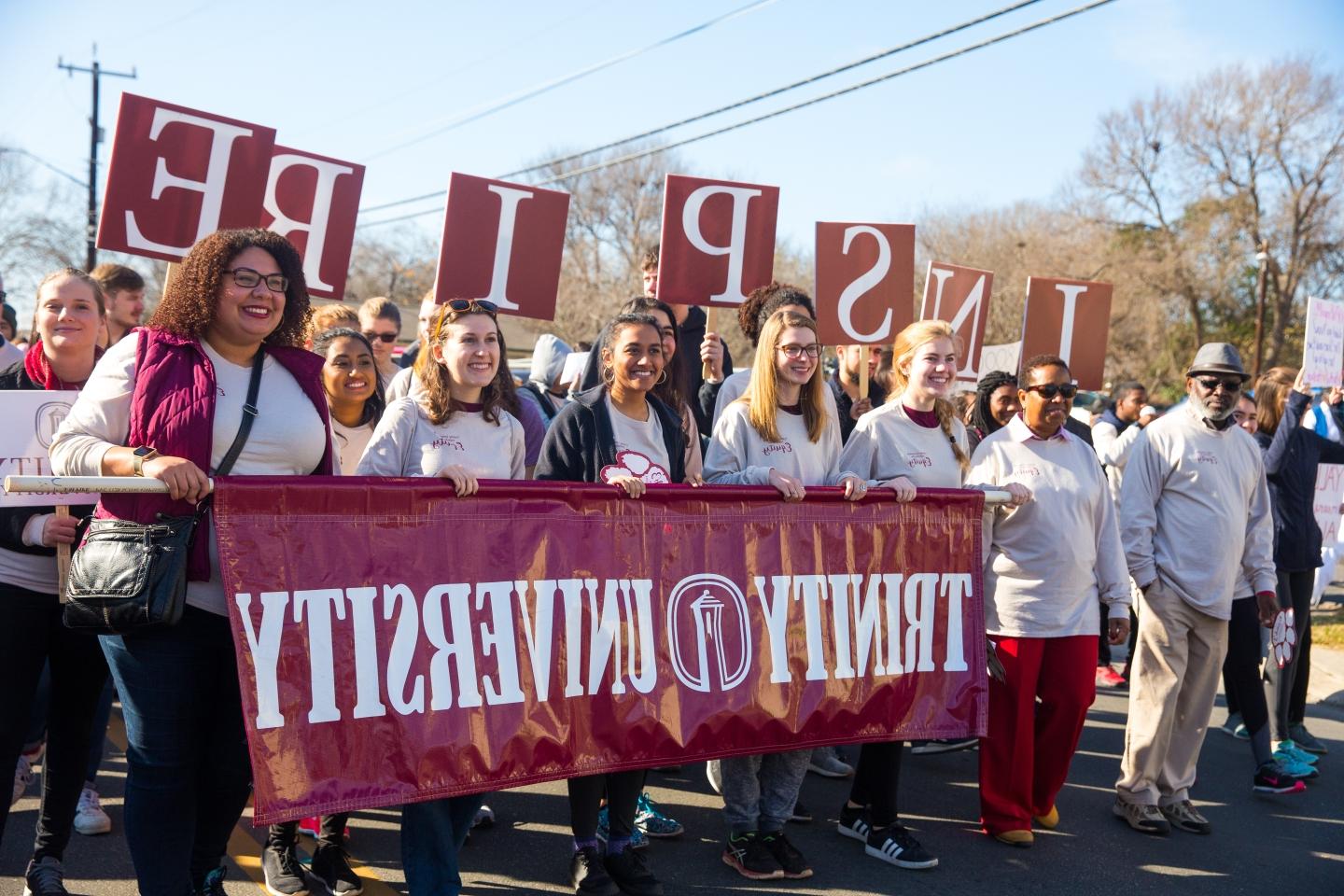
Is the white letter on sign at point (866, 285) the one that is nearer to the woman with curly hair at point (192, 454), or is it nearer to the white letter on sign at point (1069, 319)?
the white letter on sign at point (1069, 319)

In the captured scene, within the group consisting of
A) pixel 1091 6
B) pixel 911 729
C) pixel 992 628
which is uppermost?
pixel 1091 6

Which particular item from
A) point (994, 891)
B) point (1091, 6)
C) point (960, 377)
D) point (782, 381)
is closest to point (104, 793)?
point (782, 381)

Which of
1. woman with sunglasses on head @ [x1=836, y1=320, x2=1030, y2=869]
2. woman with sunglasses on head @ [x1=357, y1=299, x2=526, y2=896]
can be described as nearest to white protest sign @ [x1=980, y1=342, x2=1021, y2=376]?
woman with sunglasses on head @ [x1=836, y1=320, x2=1030, y2=869]

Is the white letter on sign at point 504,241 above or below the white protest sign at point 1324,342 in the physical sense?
below

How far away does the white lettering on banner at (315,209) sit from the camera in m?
6.32

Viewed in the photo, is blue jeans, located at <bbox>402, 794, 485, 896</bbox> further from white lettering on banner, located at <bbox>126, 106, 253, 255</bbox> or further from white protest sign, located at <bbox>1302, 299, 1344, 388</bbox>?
white protest sign, located at <bbox>1302, 299, 1344, 388</bbox>

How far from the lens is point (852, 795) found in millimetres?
4906

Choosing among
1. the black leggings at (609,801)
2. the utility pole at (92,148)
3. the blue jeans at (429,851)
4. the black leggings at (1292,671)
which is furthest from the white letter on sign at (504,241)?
the utility pole at (92,148)

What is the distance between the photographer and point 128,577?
9.77 feet

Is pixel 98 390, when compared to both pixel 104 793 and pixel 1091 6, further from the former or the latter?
pixel 1091 6

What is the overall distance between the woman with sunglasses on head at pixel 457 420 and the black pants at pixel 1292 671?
14.9 ft

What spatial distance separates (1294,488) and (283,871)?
226 inches

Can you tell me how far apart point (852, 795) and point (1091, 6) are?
8.23 meters

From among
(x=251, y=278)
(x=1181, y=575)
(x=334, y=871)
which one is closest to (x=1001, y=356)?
(x=1181, y=575)
